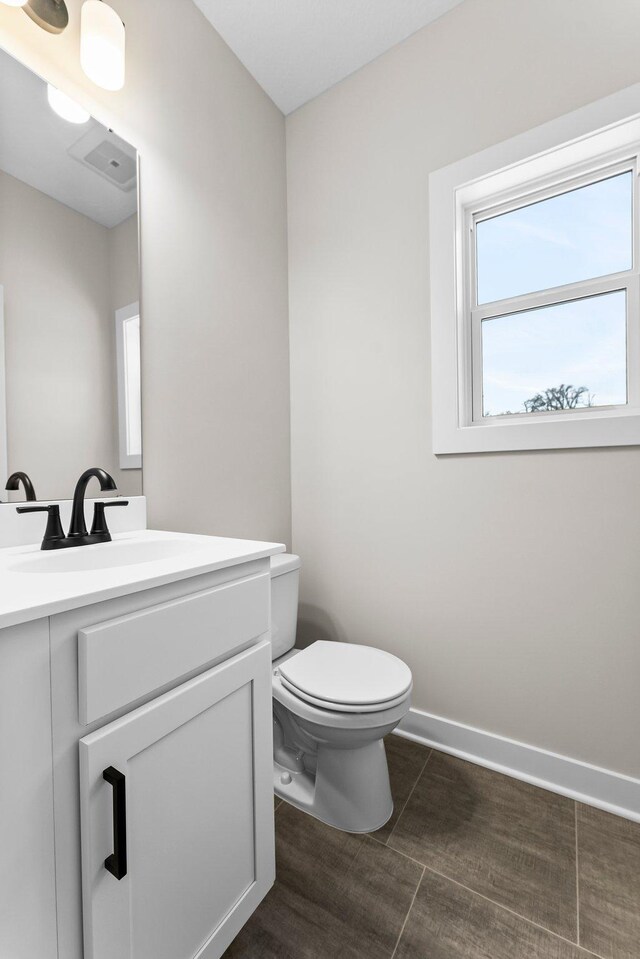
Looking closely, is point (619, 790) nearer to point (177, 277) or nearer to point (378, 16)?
point (177, 277)

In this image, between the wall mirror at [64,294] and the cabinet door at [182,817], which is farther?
the wall mirror at [64,294]

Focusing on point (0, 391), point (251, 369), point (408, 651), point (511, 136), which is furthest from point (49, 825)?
point (511, 136)

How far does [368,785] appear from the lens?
1231 millimetres

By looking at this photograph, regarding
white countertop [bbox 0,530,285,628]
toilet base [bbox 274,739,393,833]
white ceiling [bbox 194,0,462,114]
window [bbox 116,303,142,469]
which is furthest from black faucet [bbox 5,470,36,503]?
white ceiling [bbox 194,0,462,114]

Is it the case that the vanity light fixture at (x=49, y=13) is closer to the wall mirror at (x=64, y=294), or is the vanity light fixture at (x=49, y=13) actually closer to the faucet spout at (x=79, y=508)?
the wall mirror at (x=64, y=294)

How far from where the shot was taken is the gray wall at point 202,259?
132cm

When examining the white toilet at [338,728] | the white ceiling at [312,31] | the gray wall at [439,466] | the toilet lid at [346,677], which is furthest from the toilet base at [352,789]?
the white ceiling at [312,31]

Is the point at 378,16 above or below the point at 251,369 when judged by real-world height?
above

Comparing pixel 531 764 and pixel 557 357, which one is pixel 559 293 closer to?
pixel 557 357

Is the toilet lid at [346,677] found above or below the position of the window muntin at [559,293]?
below

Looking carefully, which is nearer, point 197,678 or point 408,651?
point 197,678

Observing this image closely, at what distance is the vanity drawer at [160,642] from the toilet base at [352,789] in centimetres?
61

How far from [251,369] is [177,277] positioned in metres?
0.43

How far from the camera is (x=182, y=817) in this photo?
0.73 metres
